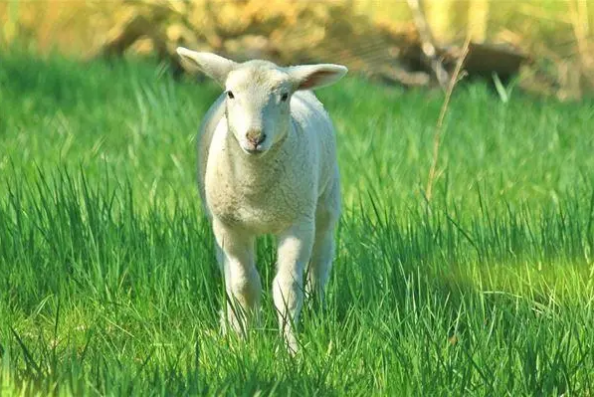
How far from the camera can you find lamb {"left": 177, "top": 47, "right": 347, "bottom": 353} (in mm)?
3701

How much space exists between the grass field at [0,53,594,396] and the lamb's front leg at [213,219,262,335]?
0.08 meters

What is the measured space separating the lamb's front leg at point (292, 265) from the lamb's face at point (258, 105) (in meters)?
0.30

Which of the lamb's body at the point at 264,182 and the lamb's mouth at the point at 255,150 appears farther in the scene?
the lamb's body at the point at 264,182

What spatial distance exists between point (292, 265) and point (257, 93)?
556 millimetres

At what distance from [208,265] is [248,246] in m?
0.24

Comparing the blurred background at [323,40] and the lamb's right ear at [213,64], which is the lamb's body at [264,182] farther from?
the blurred background at [323,40]

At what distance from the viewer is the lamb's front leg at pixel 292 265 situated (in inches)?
153

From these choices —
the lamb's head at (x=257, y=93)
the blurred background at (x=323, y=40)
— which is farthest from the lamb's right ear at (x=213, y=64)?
the blurred background at (x=323, y=40)

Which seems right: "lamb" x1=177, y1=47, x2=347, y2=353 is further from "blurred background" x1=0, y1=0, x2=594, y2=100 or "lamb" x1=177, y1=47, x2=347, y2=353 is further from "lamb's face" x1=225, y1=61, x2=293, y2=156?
"blurred background" x1=0, y1=0, x2=594, y2=100

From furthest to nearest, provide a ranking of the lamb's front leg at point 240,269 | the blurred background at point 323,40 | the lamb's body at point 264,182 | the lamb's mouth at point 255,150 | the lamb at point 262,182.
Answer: the blurred background at point 323,40
the lamb's front leg at point 240,269
the lamb's body at point 264,182
the lamb at point 262,182
the lamb's mouth at point 255,150

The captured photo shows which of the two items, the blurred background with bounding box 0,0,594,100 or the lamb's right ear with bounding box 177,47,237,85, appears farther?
the blurred background with bounding box 0,0,594,100

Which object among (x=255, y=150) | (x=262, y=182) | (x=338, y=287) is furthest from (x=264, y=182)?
(x=338, y=287)

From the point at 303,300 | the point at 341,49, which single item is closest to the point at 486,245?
the point at 303,300

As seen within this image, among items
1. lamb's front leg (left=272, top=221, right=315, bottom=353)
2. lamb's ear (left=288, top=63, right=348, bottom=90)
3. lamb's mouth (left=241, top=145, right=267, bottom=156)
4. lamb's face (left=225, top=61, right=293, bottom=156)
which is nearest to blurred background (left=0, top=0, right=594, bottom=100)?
lamb's ear (left=288, top=63, right=348, bottom=90)
